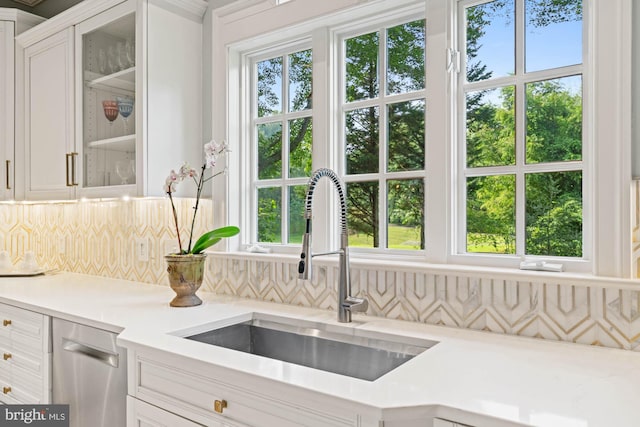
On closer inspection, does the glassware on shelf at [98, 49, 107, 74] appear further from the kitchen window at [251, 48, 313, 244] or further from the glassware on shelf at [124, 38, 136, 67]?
the kitchen window at [251, 48, 313, 244]

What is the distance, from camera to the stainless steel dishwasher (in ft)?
4.98

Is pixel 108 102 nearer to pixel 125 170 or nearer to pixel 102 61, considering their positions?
pixel 102 61

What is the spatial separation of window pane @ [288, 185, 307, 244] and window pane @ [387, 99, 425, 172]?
0.45 meters

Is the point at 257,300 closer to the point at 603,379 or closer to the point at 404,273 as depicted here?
the point at 404,273

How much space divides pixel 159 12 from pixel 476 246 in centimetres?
170

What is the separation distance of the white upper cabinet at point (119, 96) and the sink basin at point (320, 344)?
2.58ft

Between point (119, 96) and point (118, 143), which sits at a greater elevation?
point (119, 96)

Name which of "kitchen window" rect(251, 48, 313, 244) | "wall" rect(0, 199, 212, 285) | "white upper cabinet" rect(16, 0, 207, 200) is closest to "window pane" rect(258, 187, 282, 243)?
"kitchen window" rect(251, 48, 313, 244)

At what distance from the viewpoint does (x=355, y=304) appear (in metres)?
1.56

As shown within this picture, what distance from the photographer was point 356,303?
1.56 metres

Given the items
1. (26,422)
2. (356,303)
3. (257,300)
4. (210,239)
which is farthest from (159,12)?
(26,422)

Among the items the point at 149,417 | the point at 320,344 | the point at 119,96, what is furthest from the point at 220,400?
the point at 119,96

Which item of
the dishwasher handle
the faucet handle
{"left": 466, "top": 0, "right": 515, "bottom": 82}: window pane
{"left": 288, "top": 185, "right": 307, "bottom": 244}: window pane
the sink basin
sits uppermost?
{"left": 466, "top": 0, "right": 515, "bottom": 82}: window pane

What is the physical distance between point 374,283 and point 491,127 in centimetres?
69
